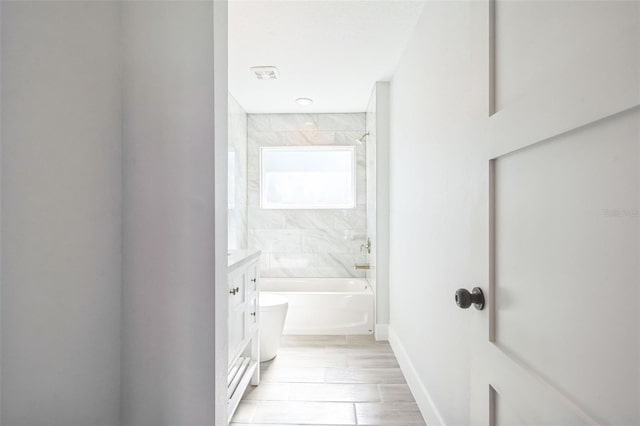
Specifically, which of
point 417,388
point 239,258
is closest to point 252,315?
point 239,258

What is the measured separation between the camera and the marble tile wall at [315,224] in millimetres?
4262

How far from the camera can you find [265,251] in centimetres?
431

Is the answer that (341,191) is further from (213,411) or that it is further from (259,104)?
(213,411)

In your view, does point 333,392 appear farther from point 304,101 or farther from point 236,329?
point 304,101

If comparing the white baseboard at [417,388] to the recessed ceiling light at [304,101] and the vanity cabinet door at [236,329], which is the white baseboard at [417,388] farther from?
the recessed ceiling light at [304,101]

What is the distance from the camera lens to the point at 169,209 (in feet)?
3.66

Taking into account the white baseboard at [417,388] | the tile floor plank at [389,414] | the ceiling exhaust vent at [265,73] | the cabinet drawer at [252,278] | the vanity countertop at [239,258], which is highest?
the ceiling exhaust vent at [265,73]

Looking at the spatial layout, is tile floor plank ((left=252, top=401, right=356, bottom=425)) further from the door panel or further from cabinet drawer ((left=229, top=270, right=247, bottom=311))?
the door panel

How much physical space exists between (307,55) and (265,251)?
244cm

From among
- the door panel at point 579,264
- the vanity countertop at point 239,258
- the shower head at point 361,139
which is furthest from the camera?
the shower head at point 361,139

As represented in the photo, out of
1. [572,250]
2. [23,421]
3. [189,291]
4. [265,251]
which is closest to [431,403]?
[189,291]

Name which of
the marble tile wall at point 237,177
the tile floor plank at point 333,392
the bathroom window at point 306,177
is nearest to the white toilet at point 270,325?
the tile floor plank at point 333,392

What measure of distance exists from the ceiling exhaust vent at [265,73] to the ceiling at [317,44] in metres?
0.05

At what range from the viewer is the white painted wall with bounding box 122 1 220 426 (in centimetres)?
110
